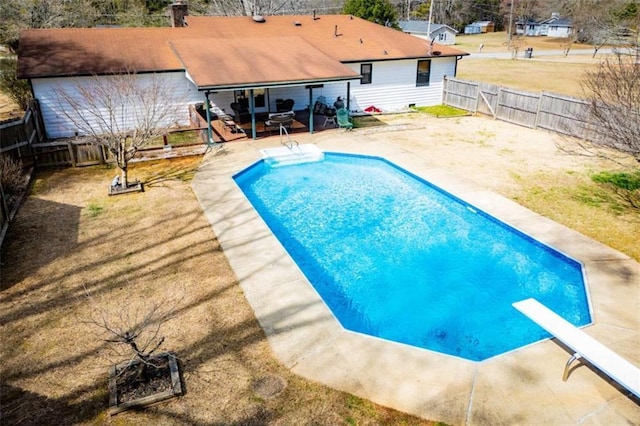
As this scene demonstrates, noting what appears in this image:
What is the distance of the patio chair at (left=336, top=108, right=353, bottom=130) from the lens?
1911 centimetres

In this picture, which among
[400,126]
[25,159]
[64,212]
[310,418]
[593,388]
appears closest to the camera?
[310,418]

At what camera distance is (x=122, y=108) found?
42.5 feet

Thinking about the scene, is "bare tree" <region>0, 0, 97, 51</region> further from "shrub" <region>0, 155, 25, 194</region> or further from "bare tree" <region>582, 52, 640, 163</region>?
"bare tree" <region>582, 52, 640, 163</region>

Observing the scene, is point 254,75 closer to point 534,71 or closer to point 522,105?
point 522,105

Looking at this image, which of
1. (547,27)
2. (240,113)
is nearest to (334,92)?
(240,113)

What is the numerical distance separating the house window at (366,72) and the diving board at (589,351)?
16893 mm

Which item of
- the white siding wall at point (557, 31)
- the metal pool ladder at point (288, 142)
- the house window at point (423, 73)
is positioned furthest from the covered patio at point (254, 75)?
the white siding wall at point (557, 31)

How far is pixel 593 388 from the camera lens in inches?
227

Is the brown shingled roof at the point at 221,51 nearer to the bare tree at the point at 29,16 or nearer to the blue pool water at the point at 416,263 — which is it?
the blue pool water at the point at 416,263

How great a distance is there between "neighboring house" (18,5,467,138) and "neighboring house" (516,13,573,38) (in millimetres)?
64960

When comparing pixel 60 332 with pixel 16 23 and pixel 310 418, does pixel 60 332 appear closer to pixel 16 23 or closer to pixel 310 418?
pixel 310 418

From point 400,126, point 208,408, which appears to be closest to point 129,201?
point 208,408

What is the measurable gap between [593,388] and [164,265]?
292 inches

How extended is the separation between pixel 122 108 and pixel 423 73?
1562 centimetres
